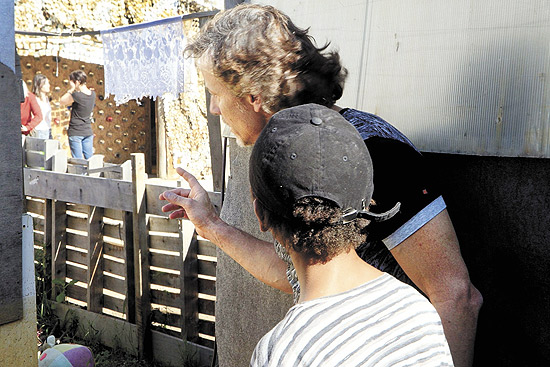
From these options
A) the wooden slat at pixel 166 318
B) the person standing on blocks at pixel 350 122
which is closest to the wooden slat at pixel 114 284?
the wooden slat at pixel 166 318

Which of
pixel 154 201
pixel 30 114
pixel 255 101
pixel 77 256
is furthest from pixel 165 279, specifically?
pixel 30 114

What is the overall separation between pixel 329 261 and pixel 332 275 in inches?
1.1

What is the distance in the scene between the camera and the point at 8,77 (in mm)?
2775

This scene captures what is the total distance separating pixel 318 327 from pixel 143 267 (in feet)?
11.1

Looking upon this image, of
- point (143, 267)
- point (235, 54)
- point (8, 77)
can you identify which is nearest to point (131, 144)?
point (143, 267)

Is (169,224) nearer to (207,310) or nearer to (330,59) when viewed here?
(207,310)

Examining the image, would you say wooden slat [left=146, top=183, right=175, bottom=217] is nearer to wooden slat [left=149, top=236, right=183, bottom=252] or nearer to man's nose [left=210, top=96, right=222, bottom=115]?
wooden slat [left=149, top=236, right=183, bottom=252]

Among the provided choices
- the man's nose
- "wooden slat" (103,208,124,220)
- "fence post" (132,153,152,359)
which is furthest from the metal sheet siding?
"wooden slat" (103,208,124,220)

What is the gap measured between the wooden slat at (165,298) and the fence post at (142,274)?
1.8 inches

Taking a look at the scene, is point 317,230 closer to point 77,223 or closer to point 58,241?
point 77,223

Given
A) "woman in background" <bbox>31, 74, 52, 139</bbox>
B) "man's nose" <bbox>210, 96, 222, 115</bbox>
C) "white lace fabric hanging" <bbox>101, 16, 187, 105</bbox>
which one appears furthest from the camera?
"woman in background" <bbox>31, 74, 52, 139</bbox>

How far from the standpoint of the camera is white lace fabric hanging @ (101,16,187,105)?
229 inches

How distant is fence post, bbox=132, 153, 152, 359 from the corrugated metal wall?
2.37 metres

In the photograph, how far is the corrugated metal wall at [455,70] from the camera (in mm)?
1553
